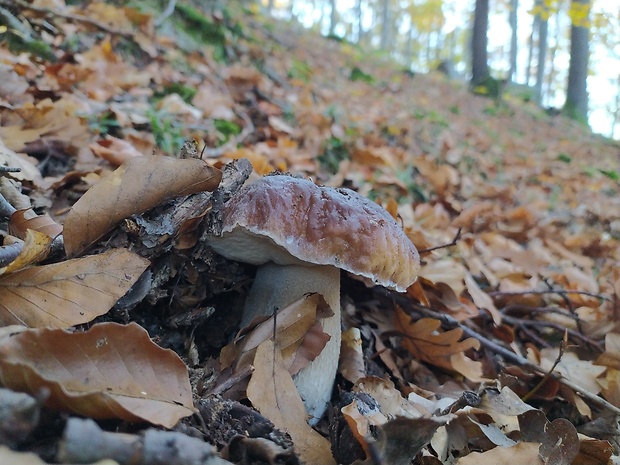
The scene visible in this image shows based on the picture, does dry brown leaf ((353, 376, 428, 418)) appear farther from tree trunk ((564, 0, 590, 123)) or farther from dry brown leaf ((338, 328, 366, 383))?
tree trunk ((564, 0, 590, 123))

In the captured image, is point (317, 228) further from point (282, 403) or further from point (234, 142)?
point (234, 142)

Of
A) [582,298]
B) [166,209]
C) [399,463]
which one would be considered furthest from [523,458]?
[582,298]

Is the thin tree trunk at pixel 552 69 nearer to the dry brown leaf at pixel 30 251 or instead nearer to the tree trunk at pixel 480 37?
the tree trunk at pixel 480 37

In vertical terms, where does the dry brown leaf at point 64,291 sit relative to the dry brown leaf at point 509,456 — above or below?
above

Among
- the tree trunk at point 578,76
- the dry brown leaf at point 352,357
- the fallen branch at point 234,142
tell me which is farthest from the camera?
the tree trunk at point 578,76

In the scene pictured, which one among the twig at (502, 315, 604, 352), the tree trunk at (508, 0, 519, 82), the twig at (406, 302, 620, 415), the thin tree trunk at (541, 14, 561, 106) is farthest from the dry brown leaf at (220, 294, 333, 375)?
the thin tree trunk at (541, 14, 561, 106)

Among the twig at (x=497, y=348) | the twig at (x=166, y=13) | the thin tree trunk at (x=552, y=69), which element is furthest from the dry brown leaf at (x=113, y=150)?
the thin tree trunk at (x=552, y=69)
